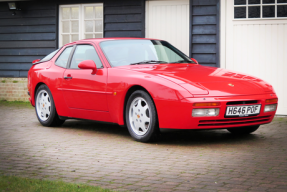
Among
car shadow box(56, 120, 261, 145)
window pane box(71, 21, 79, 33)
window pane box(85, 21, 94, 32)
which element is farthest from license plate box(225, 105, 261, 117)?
window pane box(71, 21, 79, 33)

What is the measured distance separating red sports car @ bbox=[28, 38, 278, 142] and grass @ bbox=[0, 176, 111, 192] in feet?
6.80

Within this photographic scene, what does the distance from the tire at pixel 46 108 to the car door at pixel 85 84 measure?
0.52 m

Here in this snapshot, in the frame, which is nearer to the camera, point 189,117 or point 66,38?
point 189,117

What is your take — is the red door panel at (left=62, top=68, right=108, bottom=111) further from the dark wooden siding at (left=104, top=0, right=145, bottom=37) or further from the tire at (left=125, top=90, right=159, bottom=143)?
the dark wooden siding at (left=104, top=0, right=145, bottom=37)

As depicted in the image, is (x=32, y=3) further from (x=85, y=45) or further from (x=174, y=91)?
(x=174, y=91)

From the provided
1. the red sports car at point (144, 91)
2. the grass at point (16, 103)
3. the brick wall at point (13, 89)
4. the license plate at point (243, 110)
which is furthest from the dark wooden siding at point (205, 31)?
the brick wall at point (13, 89)

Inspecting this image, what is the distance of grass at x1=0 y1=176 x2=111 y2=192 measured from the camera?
12.7 ft

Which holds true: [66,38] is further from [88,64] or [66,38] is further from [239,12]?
[88,64]

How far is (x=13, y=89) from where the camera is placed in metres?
13.4

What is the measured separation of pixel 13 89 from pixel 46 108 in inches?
230

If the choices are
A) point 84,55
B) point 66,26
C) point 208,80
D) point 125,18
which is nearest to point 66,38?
point 66,26

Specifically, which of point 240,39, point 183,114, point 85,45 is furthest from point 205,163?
point 240,39

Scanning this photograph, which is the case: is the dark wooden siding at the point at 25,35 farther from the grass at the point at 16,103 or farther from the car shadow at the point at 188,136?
the car shadow at the point at 188,136

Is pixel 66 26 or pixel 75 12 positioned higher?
pixel 75 12
